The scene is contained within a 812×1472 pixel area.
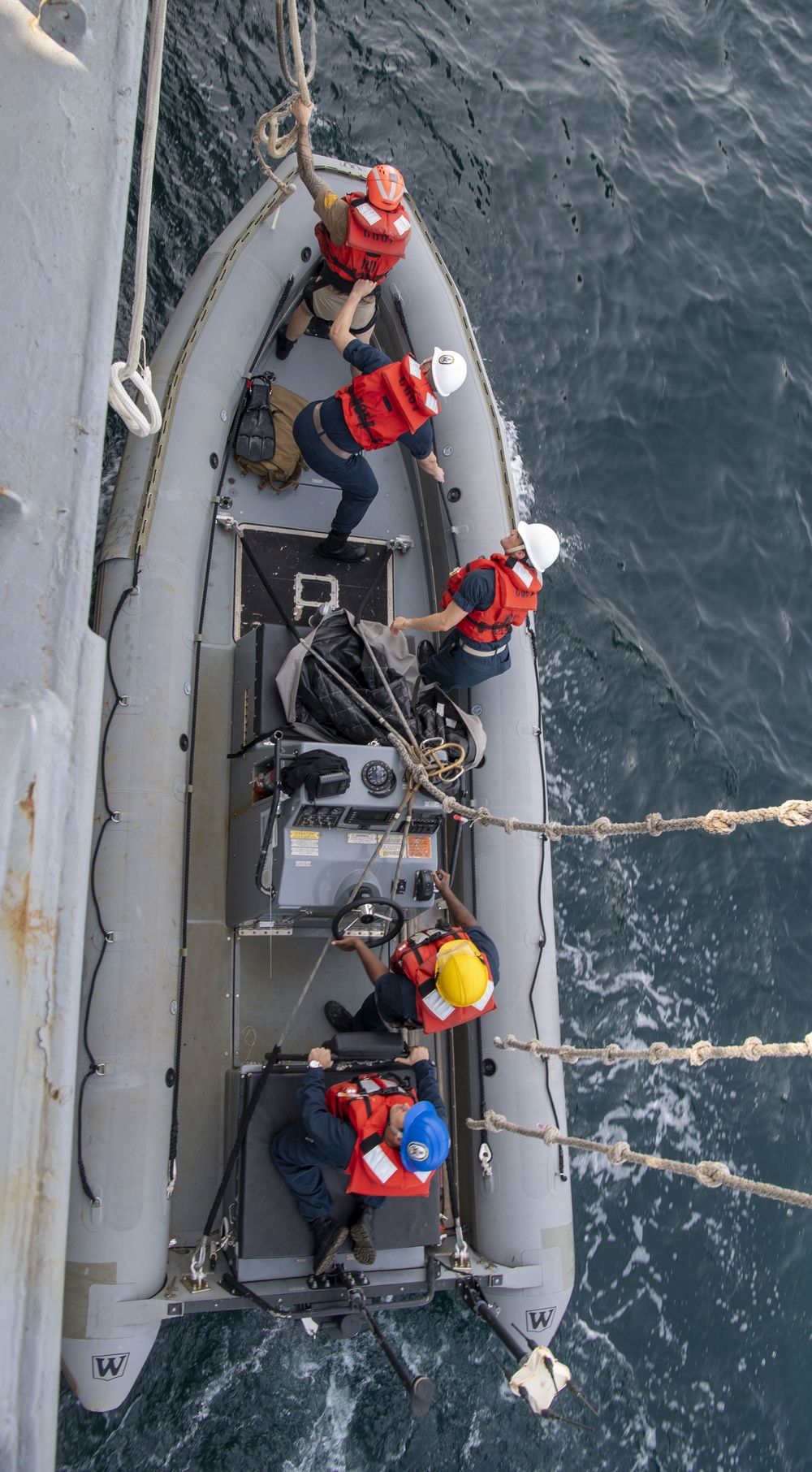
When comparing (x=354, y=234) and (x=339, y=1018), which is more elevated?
(x=354, y=234)

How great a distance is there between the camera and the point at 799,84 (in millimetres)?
9125

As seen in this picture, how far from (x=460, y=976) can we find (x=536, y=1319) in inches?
60.6

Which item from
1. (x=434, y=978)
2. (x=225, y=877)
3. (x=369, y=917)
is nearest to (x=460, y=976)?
(x=434, y=978)

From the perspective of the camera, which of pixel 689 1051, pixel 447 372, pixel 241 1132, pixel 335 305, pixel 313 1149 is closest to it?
pixel 689 1051

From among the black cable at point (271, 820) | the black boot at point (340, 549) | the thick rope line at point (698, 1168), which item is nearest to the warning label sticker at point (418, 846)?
the black cable at point (271, 820)

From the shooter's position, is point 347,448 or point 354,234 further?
point 354,234

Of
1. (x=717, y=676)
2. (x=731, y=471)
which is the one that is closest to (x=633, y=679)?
(x=717, y=676)

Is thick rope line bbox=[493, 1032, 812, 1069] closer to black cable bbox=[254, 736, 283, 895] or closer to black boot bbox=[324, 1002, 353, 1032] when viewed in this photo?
black boot bbox=[324, 1002, 353, 1032]

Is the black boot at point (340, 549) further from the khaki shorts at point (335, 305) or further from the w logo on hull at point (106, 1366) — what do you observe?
the w logo on hull at point (106, 1366)

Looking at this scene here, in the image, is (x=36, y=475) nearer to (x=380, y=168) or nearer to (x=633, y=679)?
(x=380, y=168)

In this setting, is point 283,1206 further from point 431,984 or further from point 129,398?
point 129,398

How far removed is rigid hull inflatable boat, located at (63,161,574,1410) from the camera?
369cm

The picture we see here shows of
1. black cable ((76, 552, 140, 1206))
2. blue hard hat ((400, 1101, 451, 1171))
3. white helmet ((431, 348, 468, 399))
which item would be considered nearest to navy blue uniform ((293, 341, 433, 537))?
white helmet ((431, 348, 468, 399))

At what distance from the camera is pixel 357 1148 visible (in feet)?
11.6
